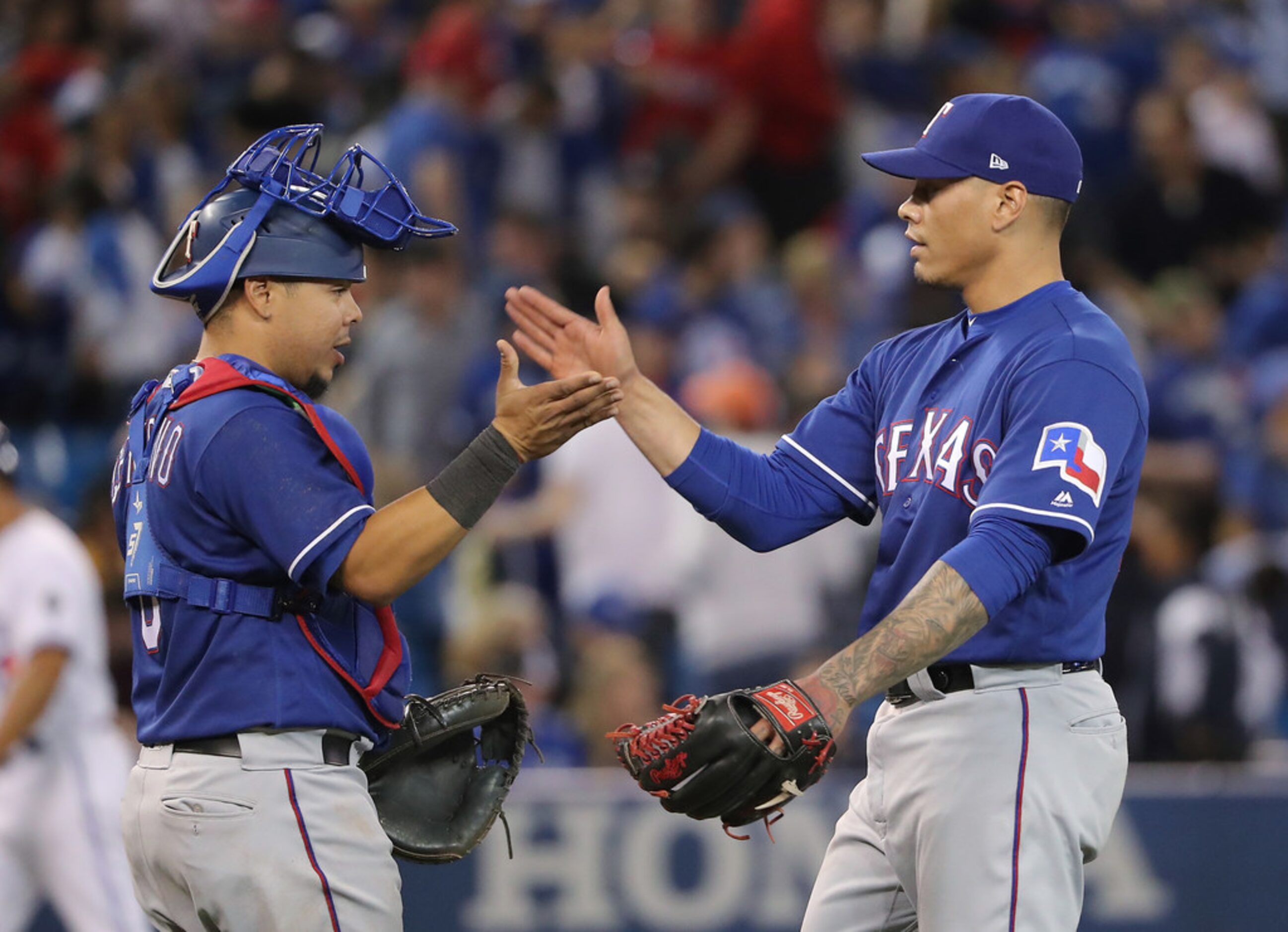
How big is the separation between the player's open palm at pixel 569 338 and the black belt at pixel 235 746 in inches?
44.9

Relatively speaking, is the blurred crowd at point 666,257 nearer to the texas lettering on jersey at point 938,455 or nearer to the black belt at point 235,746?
the texas lettering on jersey at point 938,455

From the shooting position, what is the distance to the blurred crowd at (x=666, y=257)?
320 inches

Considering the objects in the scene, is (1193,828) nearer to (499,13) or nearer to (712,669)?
(712,669)

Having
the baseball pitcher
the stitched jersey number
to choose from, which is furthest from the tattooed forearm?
the stitched jersey number

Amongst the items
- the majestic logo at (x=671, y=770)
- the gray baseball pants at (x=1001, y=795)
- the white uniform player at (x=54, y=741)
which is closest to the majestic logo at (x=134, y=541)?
the majestic logo at (x=671, y=770)

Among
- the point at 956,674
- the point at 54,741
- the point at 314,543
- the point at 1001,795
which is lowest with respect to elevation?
the point at 54,741

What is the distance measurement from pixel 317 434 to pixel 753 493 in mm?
1219

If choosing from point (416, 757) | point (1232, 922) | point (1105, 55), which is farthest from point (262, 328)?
point (1105, 55)

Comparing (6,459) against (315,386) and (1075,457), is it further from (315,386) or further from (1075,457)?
(1075,457)

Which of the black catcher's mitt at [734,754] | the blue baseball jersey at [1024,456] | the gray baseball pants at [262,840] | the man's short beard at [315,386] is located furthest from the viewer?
the man's short beard at [315,386]

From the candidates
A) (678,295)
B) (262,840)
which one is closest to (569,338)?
(262,840)

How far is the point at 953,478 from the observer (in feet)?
13.2

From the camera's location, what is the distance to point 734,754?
3.59 m

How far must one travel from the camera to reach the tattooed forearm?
141 inches
